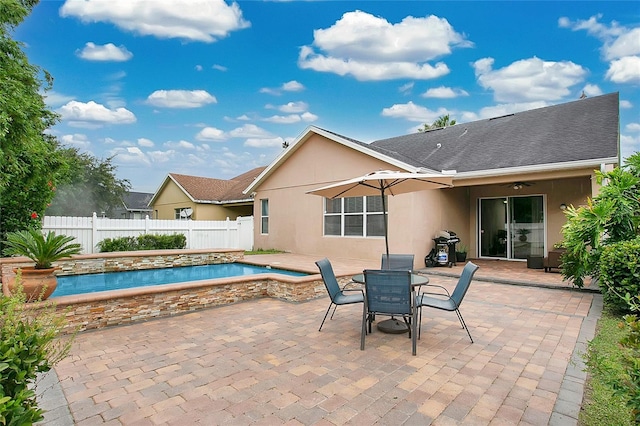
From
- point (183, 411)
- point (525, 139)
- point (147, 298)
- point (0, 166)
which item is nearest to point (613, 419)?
point (183, 411)

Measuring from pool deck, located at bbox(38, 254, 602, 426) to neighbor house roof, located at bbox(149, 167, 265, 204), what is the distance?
49.6 feet

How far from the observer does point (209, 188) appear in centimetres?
2419

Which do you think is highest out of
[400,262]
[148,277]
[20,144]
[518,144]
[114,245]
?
[518,144]

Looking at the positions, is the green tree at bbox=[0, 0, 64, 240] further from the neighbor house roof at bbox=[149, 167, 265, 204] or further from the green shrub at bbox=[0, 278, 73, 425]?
the neighbor house roof at bbox=[149, 167, 265, 204]

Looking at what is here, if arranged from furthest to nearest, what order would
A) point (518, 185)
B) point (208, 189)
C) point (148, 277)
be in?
point (208, 189)
point (518, 185)
point (148, 277)

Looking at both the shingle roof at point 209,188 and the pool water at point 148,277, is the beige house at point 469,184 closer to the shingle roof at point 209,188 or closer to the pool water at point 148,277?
the pool water at point 148,277

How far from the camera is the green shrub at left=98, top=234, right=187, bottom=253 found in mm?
13320

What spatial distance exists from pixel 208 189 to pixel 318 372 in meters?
21.9

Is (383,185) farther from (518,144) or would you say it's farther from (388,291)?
(518,144)

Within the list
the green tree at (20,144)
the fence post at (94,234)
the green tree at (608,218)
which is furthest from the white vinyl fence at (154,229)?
the green tree at (608,218)

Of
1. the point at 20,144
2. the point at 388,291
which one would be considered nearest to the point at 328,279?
the point at 388,291

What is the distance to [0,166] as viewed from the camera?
9.49 m

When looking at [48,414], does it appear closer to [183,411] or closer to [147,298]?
[183,411]

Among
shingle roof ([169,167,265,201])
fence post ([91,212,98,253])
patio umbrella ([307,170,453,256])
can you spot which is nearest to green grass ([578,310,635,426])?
patio umbrella ([307,170,453,256])
